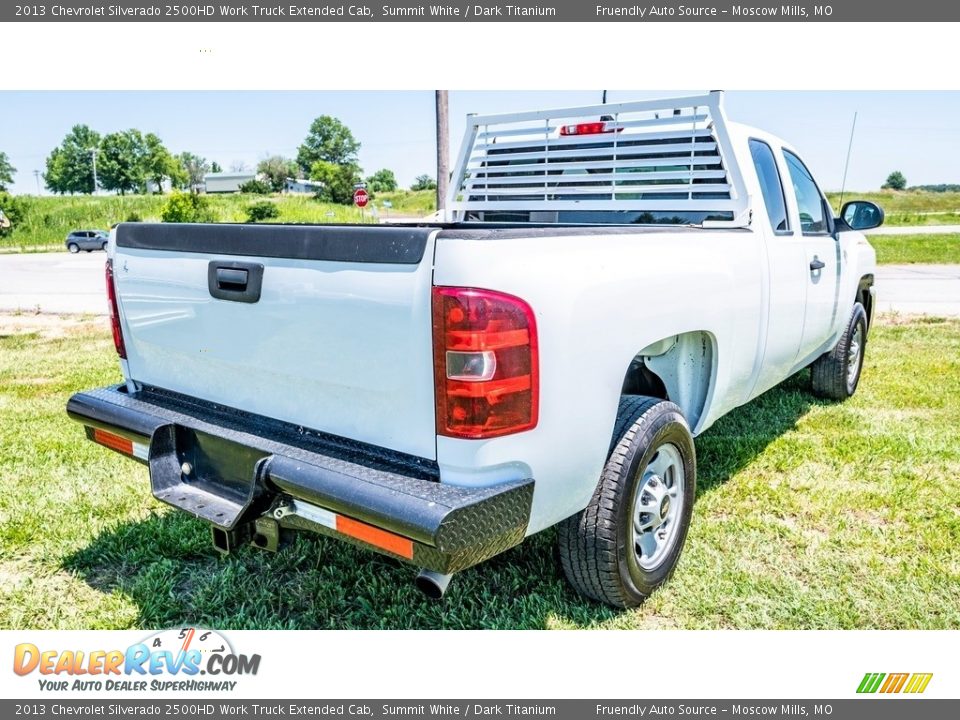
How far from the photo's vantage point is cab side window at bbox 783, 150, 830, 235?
4.69 meters

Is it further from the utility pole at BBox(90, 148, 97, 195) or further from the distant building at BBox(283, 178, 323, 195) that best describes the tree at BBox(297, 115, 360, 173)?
the utility pole at BBox(90, 148, 97, 195)

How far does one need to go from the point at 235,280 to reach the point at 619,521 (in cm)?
166

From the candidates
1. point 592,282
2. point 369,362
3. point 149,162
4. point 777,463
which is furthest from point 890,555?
point 149,162

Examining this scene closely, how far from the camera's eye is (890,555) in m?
3.49

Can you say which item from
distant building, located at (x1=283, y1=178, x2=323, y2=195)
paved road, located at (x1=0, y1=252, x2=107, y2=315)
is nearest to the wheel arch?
paved road, located at (x1=0, y1=252, x2=107, y2=315)

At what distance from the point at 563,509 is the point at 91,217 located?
54.9 m

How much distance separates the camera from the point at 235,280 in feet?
8.87

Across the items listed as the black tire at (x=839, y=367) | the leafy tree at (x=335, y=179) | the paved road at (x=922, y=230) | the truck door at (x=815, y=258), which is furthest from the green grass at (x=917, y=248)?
the leafy tree at (x=335, y=179)

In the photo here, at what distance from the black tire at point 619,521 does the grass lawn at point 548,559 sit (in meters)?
0.16

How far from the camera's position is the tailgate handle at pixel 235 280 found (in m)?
2.64

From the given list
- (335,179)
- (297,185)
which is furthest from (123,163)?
(335,179)

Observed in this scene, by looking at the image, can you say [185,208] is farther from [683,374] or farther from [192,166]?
[192,166]

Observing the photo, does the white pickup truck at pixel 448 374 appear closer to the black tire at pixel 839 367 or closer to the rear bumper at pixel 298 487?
the rear bumper at pixel 298 487

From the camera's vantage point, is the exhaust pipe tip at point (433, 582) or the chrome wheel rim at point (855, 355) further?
the chrome wheel rim at point (855, 355)
